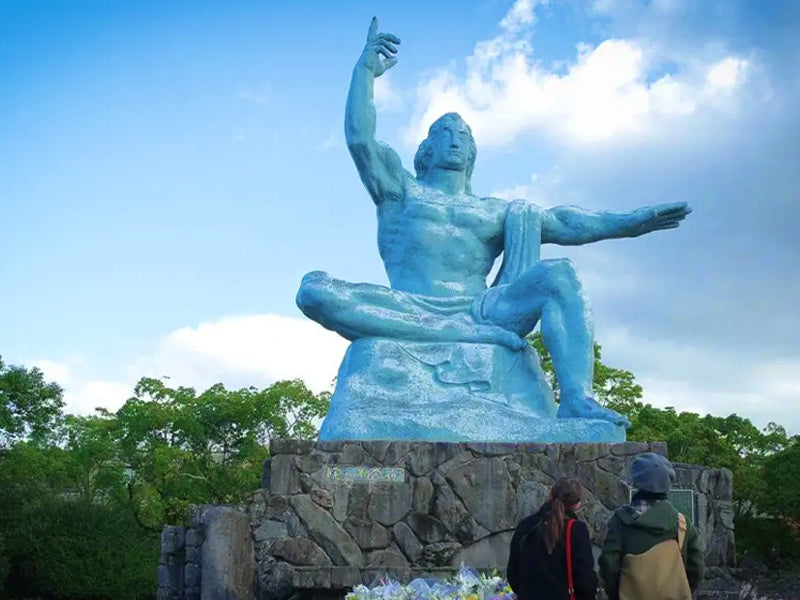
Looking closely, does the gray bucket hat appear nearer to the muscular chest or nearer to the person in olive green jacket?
the person in olive green jacket

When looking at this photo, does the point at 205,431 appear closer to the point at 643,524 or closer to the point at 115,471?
the point at 115,471

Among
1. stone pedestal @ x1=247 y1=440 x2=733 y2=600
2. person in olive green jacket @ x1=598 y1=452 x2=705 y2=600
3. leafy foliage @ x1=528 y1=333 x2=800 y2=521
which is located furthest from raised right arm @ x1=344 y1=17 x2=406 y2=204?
leafy foliage @ x1=528 y1=333 x2=800 y2=521

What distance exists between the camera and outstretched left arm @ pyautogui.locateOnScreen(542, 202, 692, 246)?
8.70 meters

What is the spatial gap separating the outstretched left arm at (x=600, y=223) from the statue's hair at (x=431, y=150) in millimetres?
798

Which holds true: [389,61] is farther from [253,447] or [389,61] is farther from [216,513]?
[253,447]

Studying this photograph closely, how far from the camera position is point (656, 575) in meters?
4.01

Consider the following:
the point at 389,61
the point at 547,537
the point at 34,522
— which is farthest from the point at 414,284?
the point at 34,522

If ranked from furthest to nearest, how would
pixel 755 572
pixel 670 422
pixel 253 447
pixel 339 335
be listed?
pixel 253 447 → pixel 670 422 → pixel 755 572 → pixel 339 335

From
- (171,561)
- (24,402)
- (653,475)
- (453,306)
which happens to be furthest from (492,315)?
(24,402)

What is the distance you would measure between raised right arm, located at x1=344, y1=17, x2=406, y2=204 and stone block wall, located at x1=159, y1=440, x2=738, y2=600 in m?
2.56

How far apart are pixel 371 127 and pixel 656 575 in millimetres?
5281

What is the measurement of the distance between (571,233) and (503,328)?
1263 millimetres

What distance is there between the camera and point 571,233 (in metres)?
8.89

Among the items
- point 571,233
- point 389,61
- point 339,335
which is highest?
point 389,61
